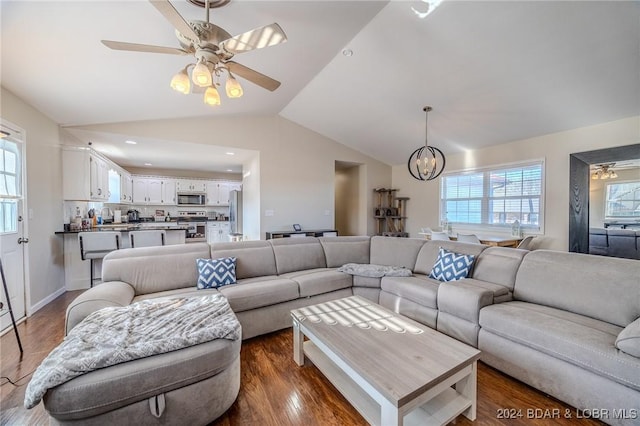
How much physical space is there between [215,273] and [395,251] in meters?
2.30

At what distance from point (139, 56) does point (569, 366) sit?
4217 mm

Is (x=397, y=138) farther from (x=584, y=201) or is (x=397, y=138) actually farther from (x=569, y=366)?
(x=569, y=366)

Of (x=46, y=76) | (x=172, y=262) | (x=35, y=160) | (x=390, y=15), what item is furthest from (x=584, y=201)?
(x=35, y=160)

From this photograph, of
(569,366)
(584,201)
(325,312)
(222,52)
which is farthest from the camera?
(584,201)

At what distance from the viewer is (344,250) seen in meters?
3.62

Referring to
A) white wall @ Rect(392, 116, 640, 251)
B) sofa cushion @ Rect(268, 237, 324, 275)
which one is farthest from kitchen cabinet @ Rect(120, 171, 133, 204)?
white wall @ Rect(392, 116, 640, 251)

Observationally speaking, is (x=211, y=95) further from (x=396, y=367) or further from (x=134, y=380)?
(x=396, y=367)

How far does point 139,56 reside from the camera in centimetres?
243

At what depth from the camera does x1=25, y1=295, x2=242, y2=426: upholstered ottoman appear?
1158 millimetres

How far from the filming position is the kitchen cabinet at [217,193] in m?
7.81

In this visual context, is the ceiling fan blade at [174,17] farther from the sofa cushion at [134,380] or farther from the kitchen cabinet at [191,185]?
the kitchen cabinet at [191,185]

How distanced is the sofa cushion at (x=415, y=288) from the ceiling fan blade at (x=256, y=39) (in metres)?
2.48

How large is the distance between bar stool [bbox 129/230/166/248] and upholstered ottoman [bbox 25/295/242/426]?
8.63 ft

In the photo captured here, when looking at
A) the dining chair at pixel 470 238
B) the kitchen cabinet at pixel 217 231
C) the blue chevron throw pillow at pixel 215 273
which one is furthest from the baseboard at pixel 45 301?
the dining chair at pixel 470 238
